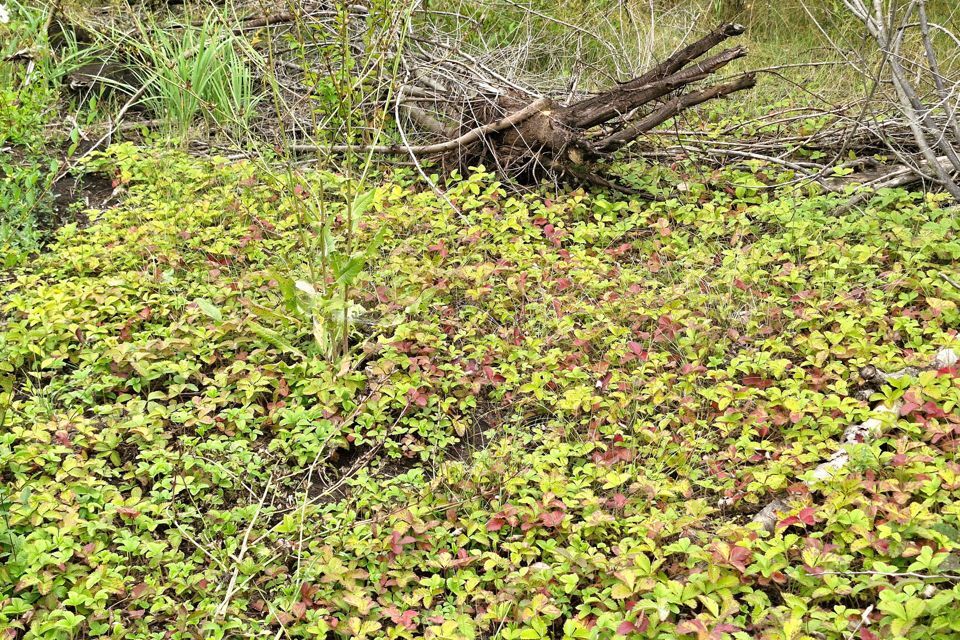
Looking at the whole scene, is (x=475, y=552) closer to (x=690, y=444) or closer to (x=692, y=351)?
(x=690, y=444)

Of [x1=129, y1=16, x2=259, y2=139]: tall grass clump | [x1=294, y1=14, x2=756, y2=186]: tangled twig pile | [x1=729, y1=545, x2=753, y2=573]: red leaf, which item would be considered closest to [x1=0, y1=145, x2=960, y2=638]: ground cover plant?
[x1=729, y1=545, x2=753, y2=573]: red leaf

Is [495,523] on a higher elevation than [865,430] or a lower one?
lower

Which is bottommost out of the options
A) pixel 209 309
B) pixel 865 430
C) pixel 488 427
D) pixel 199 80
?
pixel 488 427

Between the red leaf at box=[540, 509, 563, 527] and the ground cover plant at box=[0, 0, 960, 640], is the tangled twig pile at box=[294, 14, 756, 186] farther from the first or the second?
the red leaf at box=[540, 509, 563, 527]

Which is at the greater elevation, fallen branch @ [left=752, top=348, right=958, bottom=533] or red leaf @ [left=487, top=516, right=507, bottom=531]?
fallen branch @ [left=752, top=348, right=958, bottom=533]

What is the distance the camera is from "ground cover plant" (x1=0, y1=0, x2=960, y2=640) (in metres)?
2.40

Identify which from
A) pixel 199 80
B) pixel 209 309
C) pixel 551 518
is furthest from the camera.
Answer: pixel 199 80

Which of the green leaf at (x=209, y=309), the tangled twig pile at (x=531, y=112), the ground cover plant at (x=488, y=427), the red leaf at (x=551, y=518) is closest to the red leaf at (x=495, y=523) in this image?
the ground cover plant at (x=488, y=427)

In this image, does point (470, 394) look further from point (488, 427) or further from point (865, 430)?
point (865, 430)

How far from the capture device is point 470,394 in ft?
10.9

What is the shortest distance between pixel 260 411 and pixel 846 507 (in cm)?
200

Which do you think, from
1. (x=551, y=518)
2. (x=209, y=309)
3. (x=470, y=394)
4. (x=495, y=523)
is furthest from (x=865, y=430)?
(x=209, y=309)

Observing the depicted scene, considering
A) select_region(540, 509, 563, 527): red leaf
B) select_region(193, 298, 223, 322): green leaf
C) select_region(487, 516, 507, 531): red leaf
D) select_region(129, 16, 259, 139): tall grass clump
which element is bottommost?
select_region(487, 516, 507, 531): red leaf

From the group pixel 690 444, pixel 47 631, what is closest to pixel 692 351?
pixel 690 444
